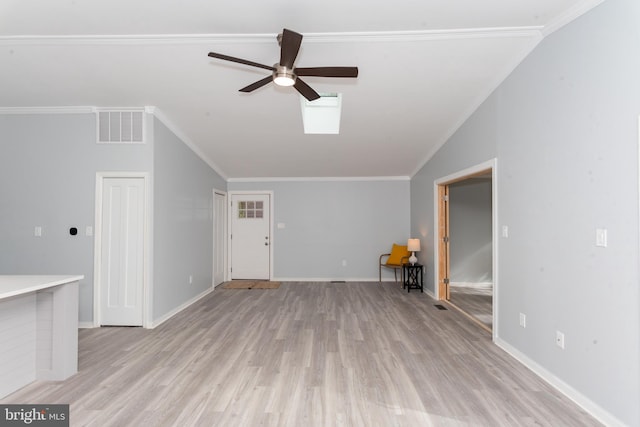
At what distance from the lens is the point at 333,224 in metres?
7.09

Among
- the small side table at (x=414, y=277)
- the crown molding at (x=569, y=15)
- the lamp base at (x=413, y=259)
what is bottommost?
the small side table at (x=414, y=277)

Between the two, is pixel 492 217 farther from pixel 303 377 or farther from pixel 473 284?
pixel 303 377

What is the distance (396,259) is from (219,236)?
3595mm

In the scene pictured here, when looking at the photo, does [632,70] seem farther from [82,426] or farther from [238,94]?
[82,426]

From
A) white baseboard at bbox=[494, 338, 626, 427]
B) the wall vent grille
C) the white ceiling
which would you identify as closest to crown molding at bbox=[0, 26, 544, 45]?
the white ceiling

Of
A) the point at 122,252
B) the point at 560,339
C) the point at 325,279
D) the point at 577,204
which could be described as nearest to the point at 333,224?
the point at 325,279

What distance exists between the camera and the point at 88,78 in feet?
11.4

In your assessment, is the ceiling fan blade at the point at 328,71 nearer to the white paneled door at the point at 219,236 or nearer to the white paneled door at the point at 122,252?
the white paneled door at the point at 122,252

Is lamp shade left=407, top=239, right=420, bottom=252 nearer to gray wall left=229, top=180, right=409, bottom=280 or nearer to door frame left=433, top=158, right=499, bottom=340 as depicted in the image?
door frame left=433, top=158, right=499, bottom=340

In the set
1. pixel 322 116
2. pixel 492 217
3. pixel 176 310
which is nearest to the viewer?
pixel 492 217

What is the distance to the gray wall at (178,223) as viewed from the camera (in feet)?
13.7

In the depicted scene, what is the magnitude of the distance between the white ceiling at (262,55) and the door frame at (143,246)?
2.86ft

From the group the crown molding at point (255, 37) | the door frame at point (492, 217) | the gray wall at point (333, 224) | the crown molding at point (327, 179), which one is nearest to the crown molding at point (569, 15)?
the crown molding at point (255, 37)

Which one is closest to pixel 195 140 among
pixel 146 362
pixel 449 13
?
pixel 146 362
